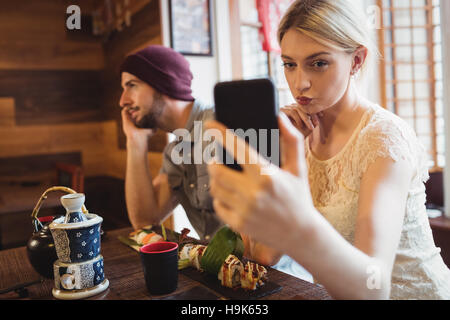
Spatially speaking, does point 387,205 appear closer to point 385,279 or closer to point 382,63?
point 385,279

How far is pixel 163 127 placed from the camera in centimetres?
198

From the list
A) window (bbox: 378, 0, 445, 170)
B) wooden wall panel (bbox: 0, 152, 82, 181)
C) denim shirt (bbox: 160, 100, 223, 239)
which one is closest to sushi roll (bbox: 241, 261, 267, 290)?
denim shirt (bbox: 160, 100, 223, 239)

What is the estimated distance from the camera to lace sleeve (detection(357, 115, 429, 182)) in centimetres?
91

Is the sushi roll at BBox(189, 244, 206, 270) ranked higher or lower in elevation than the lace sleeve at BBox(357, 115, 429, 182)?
lower

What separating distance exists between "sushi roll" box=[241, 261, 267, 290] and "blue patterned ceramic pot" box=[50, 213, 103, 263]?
0.39 meters

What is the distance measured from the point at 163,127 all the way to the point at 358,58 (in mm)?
1169

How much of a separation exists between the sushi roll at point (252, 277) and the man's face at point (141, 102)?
1.18m

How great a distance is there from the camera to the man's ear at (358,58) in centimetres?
104

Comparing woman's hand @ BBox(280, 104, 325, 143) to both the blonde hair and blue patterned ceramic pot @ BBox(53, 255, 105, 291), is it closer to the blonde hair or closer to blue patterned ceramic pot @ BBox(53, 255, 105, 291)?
the blonde hair

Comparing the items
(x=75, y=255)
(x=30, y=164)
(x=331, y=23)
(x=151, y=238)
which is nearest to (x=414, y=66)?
(x=331, y=23)

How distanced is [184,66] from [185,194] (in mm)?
656

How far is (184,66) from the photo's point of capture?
6.29 feet

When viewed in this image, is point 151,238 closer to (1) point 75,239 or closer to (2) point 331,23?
(1) point 75,239
